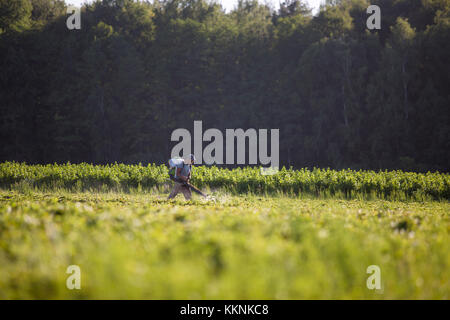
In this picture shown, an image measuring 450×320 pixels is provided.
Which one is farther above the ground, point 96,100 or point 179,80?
point 179,80

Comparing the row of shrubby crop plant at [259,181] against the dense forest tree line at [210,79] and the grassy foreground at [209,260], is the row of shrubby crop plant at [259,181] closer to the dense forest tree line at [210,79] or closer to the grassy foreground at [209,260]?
the grassy foreground at [209,260]

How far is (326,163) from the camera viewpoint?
39812mm

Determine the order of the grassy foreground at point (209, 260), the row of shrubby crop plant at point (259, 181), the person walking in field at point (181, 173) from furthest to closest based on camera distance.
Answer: the row of shrubby crop plant at point (259, 181), the person walking in field at point (181, 173), the grassy foreground at point (209, 260)

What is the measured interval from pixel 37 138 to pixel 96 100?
29.7 feet

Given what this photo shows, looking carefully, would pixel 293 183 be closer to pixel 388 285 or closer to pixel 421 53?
pixel 388 285

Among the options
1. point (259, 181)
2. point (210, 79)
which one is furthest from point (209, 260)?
point (210, 79)

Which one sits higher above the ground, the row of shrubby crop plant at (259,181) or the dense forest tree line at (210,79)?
the dense forest tree line at (210,79)

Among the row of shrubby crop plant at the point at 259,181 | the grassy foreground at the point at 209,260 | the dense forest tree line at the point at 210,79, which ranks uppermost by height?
the dense forest tree line at the point at 210,79

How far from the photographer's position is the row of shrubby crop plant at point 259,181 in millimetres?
15922

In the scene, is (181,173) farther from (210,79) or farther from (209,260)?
(210,79)

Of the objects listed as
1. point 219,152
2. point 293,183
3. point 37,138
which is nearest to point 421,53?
point 219,152

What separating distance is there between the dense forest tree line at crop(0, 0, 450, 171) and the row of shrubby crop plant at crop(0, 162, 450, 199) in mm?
20768

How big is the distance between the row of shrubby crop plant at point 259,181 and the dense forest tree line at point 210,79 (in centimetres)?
2077

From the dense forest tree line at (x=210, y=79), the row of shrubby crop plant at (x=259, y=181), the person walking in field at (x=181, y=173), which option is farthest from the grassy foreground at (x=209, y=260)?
the dense forest tree line at (x=210, y=79)
